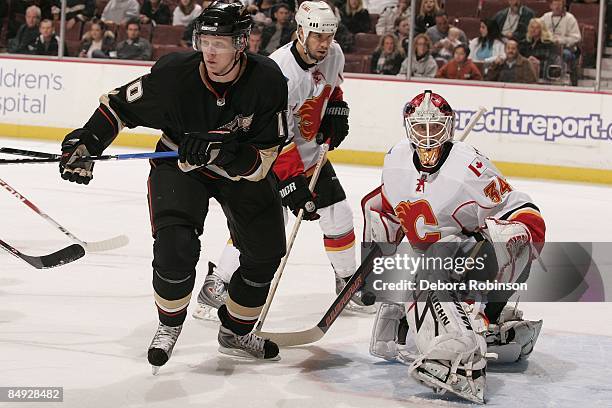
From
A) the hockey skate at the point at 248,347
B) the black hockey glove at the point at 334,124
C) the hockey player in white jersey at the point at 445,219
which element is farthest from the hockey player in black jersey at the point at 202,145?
the black hockey glove at the point at 334,124

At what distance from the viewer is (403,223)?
3508 millimetres

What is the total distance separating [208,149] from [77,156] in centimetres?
36

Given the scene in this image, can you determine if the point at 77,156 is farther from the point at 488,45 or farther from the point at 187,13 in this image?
the point at 187,13

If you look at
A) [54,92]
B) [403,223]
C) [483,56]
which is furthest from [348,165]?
[403,223]

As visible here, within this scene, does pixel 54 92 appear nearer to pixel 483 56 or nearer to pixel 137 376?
pixel 483 56

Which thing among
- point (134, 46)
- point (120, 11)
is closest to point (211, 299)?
point (134, 46)

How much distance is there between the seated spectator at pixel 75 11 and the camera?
30.3ft

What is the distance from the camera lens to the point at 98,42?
9234 millimetres

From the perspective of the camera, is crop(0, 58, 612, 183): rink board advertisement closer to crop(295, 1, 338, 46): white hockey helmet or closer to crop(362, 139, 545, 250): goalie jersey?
crop(295, 1, 338, 46): white hockey helmet

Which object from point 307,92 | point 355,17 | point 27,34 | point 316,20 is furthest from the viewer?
point 27,34

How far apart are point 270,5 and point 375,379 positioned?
5.77 metres

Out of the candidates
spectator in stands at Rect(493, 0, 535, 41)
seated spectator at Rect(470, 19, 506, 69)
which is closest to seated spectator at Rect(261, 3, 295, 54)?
seated spectator at Rect(470, 19, 506, 69)

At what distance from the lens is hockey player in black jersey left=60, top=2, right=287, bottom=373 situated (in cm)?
322

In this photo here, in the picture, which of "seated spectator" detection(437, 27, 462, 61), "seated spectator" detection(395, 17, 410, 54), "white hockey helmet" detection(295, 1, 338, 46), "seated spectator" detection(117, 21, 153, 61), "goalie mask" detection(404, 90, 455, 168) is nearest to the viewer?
"goalie mask" detection(404, 90, 455, 168)
